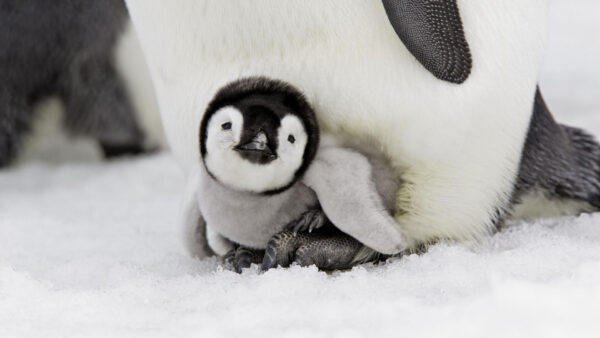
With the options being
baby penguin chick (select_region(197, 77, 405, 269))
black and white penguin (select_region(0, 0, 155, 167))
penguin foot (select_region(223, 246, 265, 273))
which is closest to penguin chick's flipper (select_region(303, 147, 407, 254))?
baby penguin chick (select_region(197, 77, 405, 269))

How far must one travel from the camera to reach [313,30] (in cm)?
138

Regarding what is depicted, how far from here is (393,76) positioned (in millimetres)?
1388

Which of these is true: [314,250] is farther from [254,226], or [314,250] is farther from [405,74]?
[405,74]

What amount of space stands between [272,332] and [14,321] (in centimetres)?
32

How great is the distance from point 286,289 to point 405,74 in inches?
14.7

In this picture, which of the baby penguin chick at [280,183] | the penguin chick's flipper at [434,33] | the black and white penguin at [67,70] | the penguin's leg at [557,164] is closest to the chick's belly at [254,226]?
the baby penguin chick at [280,183]

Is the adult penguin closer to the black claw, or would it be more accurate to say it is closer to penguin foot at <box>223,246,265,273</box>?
penguin foot at <box>223,246,265,273</box>

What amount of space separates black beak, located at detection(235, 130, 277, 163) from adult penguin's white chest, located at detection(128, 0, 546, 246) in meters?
0.15

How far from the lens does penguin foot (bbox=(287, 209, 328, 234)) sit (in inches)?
54.4

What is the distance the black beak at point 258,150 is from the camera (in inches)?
50.1

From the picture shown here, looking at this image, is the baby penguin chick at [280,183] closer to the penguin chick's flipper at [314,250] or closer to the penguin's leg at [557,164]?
the penguin chick's flipper at [314,250]

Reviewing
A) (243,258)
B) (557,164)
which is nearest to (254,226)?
(243,258)

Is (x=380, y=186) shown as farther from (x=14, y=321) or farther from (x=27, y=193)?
(x=27, y=193)

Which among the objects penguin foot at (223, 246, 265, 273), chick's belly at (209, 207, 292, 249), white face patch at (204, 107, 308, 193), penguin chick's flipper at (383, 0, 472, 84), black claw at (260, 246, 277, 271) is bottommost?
penguin foot at (223, 246, 265, 273)
